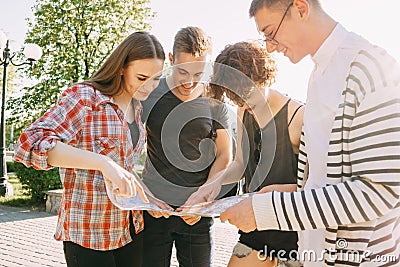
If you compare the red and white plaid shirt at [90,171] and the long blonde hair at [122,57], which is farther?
the long blonde hair at [122,57]

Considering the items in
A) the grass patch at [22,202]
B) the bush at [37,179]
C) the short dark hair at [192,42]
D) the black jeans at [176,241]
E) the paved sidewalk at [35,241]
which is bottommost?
the grass patch at [22,202]

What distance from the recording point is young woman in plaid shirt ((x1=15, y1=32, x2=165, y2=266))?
1.54 m

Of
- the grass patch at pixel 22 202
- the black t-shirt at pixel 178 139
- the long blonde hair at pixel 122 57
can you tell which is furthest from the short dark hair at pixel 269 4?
the grass patch at pixel 22 202

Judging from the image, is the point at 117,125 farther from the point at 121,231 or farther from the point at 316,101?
the point at 316,101

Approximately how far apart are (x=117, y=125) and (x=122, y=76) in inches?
8.4

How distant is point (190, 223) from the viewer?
2082 millimetres

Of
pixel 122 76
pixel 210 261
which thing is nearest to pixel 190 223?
pixel 210 261

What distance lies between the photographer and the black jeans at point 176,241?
2188 mm

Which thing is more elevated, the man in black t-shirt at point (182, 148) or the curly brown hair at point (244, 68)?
the curly brown hair at point (244, 68)

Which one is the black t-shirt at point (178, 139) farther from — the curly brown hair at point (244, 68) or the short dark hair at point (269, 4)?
the short dark hair at point (269, 4)

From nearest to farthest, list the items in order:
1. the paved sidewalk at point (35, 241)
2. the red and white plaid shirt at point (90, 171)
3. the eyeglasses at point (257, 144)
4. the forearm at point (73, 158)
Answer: the forearm at point (73, 158)
the red and white plaid shirt at point (90, 171)
the eyeglasses at point (257, 144)
the paved sidewalk at point (35, 241)

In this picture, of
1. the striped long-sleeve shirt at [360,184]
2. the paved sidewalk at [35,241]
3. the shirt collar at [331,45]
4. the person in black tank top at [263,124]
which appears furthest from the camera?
the paved sidewalk at [35,241]

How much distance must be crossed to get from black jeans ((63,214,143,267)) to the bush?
640cm

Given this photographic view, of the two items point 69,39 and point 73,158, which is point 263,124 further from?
point 69,39
